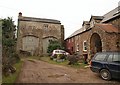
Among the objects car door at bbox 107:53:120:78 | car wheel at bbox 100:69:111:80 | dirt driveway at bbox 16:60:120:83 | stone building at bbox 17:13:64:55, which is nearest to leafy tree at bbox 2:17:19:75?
dirt driveway at bbox 16:60:120:83

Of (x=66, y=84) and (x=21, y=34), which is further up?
(x=21, y=34)

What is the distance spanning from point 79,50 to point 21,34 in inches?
659

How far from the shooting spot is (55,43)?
39.5 m

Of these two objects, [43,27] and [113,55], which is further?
[43,27]

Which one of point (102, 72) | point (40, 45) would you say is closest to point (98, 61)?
point (102, 72)

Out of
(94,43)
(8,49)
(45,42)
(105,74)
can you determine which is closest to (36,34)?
(45,42)

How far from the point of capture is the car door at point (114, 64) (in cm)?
977

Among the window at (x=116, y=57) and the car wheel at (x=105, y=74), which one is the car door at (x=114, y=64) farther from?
the car wheel at (x=105, y=74)

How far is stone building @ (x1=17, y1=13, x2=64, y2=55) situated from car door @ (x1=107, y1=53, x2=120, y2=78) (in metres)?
32.0

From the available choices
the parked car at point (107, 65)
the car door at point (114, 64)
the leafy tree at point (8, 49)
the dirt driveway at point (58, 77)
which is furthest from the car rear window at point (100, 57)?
the leafy tree at point (8, 49)

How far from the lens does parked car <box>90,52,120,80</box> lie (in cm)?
990

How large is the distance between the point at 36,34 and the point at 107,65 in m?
33.4

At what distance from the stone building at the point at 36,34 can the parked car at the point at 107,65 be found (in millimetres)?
31064

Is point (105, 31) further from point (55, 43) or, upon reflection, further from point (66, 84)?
point (55, 43)
